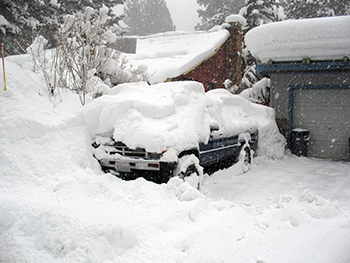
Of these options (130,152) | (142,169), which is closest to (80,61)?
(130,152)

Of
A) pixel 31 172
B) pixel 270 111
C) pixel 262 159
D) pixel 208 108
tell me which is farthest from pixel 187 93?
pixel 270 111

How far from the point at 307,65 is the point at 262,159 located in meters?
3.43

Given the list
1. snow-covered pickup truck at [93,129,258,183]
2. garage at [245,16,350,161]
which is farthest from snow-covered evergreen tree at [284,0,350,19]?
snow-covered pickup truck at [93,129,258,183]

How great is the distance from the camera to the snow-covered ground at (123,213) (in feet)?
8.67

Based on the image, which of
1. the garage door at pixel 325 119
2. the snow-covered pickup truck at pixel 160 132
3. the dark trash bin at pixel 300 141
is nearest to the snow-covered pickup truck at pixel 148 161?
the snow-covered pickup truck at pixel 160 132

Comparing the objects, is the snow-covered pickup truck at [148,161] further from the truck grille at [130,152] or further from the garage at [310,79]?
the garage at [310,79]

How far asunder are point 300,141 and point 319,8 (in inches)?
883

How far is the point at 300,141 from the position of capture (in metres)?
8.93

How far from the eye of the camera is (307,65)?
27.9 ft

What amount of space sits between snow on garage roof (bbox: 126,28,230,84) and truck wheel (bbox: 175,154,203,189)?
7.21 metres

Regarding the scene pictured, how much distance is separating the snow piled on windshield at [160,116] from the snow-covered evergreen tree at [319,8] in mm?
24709

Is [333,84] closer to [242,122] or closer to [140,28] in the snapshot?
[242,122]

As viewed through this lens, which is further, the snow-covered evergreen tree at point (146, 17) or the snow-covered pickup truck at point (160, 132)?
the snow-covered evergreen tree at point (146, 17)

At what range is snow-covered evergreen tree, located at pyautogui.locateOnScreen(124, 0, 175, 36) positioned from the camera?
47.9 metres
